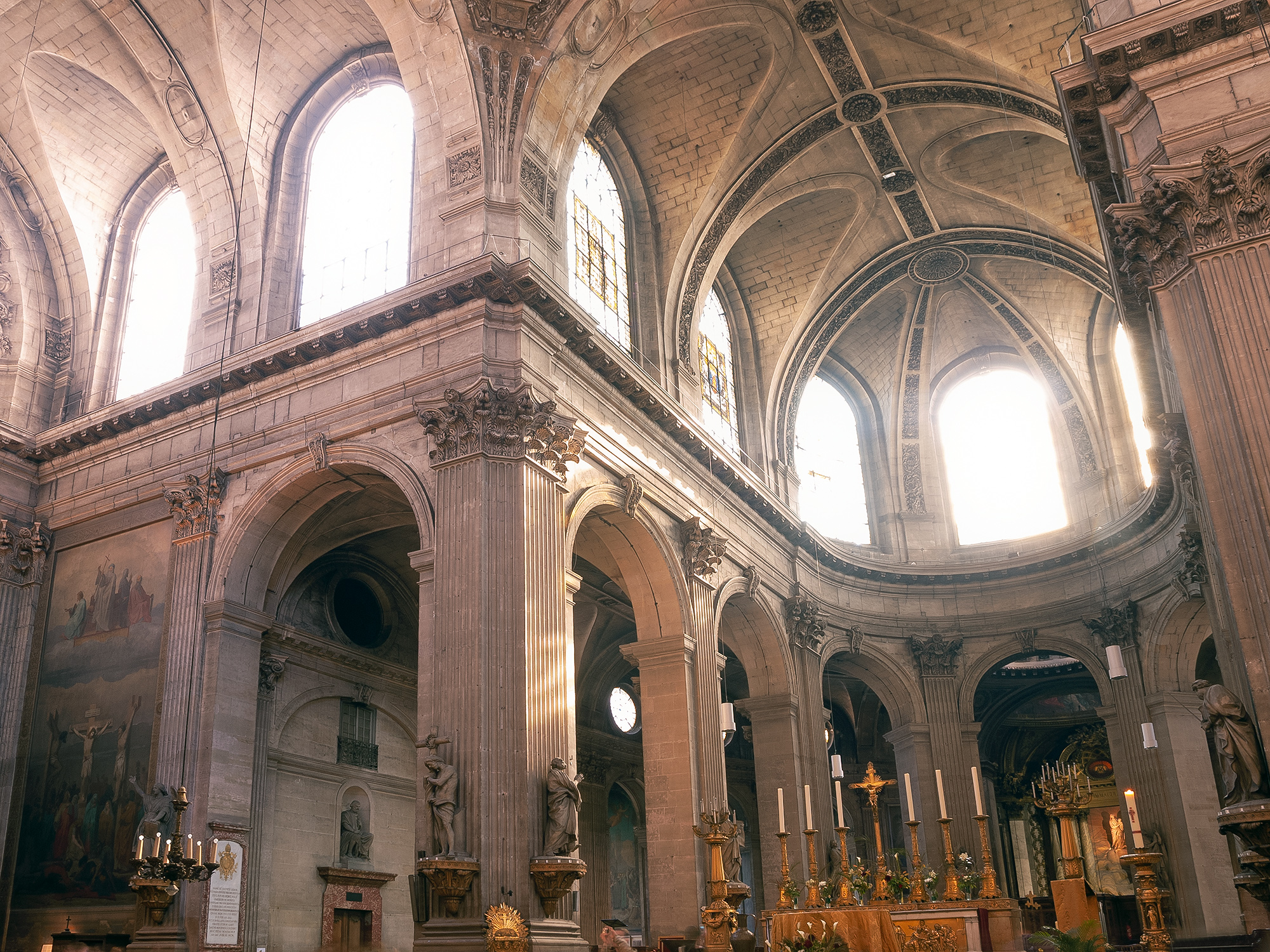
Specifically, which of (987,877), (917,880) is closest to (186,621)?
(917,880)

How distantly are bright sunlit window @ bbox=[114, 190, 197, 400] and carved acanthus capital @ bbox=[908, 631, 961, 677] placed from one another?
17.2m

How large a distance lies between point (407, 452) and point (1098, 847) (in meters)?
24.8

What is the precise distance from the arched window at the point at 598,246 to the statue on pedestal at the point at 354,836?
31.8 ft

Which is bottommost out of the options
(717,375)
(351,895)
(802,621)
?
(351,895)

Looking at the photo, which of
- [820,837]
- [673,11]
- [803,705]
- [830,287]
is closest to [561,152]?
[673,11]

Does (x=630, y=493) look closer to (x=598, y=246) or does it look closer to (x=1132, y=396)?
(x=598, y=246)

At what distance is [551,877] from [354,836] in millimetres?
8189

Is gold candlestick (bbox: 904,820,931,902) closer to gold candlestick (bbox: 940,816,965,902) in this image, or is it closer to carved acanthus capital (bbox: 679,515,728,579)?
gold candlestick (bbox: 940,816,965,902)

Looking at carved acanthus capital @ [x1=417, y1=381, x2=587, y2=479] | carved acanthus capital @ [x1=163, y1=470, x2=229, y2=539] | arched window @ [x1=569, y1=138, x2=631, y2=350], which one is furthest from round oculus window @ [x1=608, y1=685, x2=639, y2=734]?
carved acanthus capital @ [x1=417, y1=381, x2=587, y2=479]

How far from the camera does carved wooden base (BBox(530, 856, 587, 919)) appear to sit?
41.7 feet

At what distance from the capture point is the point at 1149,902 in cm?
928

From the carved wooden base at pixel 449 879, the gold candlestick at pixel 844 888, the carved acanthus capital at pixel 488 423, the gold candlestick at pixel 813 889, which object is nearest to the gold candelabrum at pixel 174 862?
the carved wooden base at pixel 449 879

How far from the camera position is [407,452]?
15.1m

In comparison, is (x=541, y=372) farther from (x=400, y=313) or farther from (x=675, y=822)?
(x=675, y=822)
